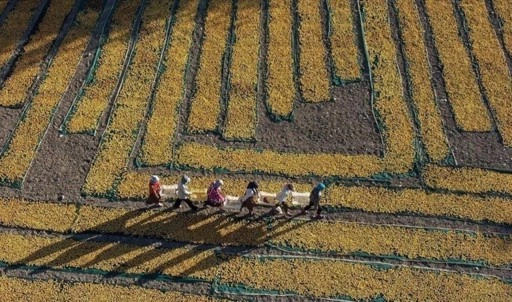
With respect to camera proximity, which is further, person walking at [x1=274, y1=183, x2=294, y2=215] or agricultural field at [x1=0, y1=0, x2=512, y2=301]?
person walking at [x1=274, y1=183, x2=294, y2=215]

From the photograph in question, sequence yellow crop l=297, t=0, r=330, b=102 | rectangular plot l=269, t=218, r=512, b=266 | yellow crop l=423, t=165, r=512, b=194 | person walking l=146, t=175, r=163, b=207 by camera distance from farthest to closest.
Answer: yellow crop l=297, t=0, r=330, b=102 < yellow crop l=423, t=165, r=512, b=194 < person walking l=146, t=175, r=163, b=207 < rectangular plot l=269, t=218, r=512, b=266

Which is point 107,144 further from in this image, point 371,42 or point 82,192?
point 371,42

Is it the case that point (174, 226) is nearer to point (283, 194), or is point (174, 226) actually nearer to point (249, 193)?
point (249, 193)

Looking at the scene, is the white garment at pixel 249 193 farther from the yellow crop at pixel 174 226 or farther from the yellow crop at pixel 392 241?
the yellow crop at pixel 392 241

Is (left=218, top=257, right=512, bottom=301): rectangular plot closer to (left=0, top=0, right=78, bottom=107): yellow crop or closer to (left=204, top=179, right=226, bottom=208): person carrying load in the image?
(left=204, top=179, right=226, bottom=208): person carrying load

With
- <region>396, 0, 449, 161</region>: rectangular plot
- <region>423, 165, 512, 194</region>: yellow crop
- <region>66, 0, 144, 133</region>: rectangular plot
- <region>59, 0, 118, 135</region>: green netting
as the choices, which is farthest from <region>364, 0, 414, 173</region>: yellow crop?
<region>59, 0, 118, 135</region>: green netting

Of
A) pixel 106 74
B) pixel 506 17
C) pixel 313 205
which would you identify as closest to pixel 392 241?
pixel 313 205

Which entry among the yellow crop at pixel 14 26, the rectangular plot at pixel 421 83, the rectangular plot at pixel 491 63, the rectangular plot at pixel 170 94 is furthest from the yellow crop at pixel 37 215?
the rectangular plot at pixel 491 63
